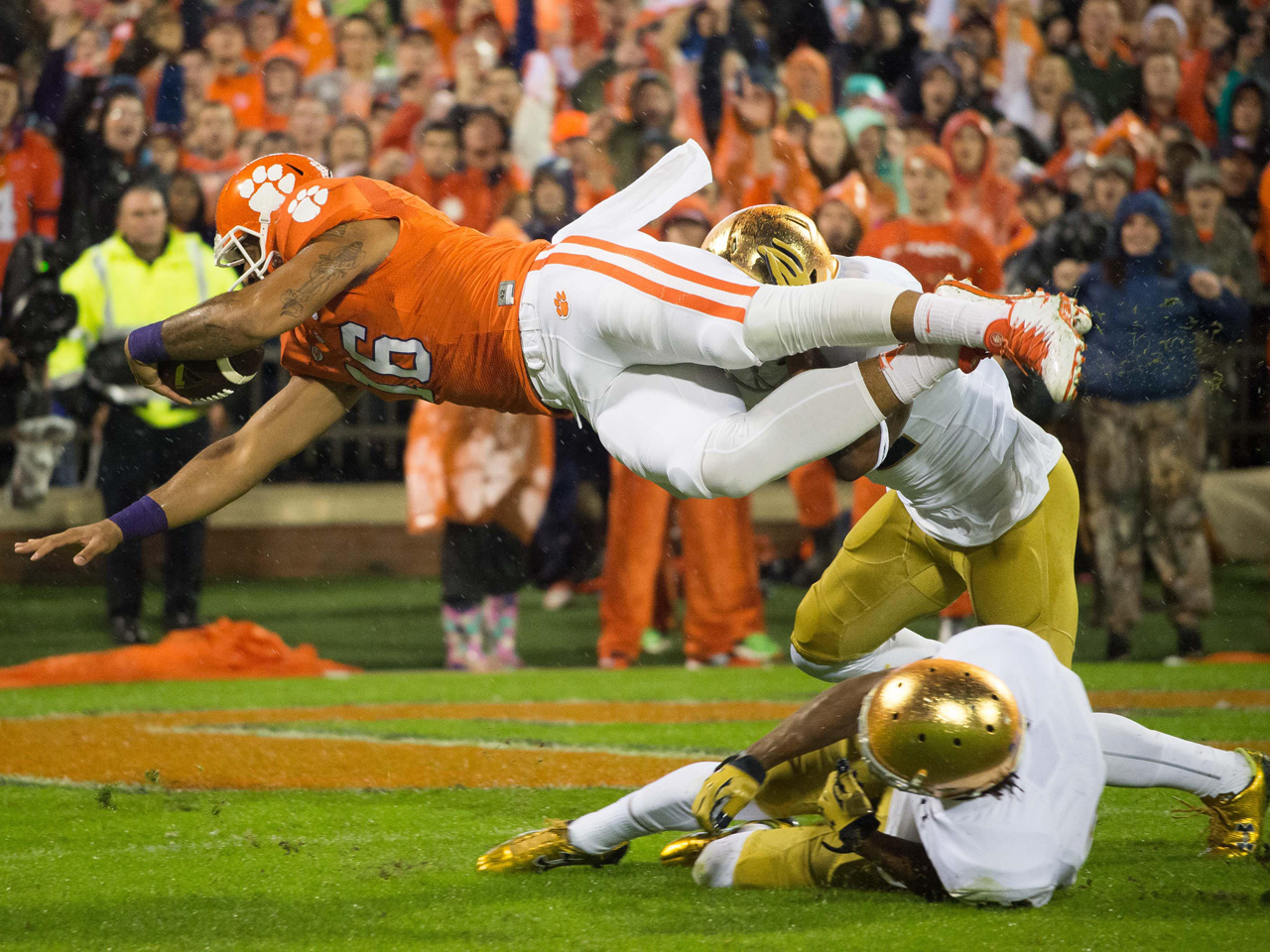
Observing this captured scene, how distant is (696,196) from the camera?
25.1 feet

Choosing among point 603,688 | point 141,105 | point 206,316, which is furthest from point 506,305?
point 141,105

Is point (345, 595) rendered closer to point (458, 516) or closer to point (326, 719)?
point (458, 516)

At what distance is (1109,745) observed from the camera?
10.7 feet

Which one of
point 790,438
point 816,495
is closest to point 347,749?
point 790,438

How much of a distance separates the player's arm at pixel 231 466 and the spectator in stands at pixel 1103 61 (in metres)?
7.44

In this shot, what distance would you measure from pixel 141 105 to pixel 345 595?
3057 mm

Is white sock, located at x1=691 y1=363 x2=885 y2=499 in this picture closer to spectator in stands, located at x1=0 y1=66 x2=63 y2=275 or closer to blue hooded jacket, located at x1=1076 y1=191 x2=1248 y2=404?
blue hooded jacket, located at x1=1076 y1=191 x2=1248 y2=404

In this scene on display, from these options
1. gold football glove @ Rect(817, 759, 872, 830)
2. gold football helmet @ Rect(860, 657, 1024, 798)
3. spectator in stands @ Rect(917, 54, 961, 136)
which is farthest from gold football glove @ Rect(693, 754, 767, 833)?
spectator in stands @ Rect(917, 54, 961, 136)

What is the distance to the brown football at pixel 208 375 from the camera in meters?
3.63

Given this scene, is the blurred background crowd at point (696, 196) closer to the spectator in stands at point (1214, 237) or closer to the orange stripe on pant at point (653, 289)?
the spectator in stands at point (1214, 237)

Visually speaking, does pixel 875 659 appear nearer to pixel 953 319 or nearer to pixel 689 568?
pixel 953 319

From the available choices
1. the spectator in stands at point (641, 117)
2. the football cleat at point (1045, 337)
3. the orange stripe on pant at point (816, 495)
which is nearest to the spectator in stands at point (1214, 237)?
the orange stripe on pant at point (816, 495)

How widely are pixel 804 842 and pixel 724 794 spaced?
0.32 meters

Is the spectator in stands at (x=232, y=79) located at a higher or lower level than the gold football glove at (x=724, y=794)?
higher
